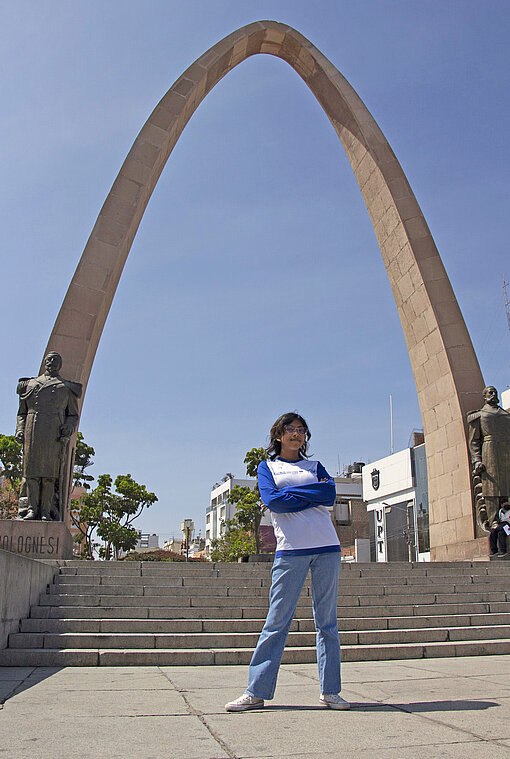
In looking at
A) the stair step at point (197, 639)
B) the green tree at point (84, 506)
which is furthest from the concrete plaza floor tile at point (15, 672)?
the green tree at point (84, 506)

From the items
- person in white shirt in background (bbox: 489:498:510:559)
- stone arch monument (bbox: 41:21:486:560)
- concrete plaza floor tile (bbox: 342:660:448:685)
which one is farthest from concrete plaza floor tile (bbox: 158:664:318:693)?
stone arch monument (bbox: 41:21:486:560)

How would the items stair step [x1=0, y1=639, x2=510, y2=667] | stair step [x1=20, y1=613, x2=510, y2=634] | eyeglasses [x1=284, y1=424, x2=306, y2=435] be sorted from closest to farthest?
eyeglasses [x1=284, y1=424, x2=306, y2=435] → stair step [x1=0, y1=639, x2=510, y2=667] → stair step [x1=20, y1=613, x2=510, y2=634]

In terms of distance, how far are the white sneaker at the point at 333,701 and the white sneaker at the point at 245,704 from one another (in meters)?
0.32

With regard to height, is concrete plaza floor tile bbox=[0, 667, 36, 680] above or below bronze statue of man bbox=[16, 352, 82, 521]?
below

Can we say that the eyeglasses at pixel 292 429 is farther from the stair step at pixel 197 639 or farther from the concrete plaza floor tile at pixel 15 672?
the stair step at pixel 197 639

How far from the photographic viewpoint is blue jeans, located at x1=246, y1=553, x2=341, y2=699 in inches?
133

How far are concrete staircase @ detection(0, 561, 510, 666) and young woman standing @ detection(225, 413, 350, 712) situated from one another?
2197 mm

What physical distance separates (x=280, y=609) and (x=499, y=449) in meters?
11.2

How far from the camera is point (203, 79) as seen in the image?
63.9 feet

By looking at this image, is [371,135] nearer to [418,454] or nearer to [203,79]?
[203,79]

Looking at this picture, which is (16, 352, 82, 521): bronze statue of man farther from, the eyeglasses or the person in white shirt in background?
the eyeglasses

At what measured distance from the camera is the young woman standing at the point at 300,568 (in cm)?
338

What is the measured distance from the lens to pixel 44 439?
39.0 ft

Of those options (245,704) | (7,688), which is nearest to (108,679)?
(7,688)
